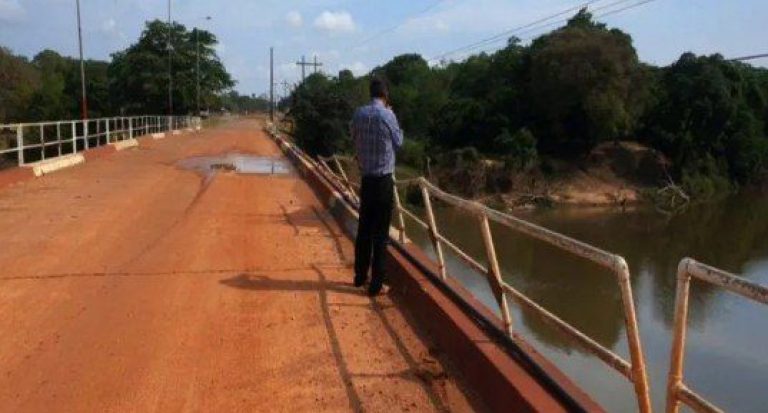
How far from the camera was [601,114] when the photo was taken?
5525 cm

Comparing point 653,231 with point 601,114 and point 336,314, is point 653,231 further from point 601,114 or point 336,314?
point 336,314

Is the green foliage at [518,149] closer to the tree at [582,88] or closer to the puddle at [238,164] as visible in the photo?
the tree at [582,88]

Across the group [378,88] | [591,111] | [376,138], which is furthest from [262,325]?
[591,111]

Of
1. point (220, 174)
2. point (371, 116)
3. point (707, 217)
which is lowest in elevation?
point (707, 217)

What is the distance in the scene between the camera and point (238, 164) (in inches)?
855

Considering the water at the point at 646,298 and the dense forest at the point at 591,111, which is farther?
the dense forest at the point at 591,111

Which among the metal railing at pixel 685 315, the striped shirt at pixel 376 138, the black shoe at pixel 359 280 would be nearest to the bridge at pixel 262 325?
the metal railing at pixel 685 315

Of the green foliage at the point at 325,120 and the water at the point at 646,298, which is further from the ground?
the green foliage at the point at 325,120

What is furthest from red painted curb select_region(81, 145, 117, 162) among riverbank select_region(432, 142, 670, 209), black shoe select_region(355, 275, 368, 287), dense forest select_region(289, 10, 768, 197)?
riverbank select_region(432, 142, 670, 209)

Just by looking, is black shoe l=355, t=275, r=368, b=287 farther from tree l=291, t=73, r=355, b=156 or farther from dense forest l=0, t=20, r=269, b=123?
dense forest l=0, t=20, r=269, b=123

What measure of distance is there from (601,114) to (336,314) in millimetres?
52487

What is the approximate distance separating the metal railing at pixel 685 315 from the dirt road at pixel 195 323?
4.63 feet

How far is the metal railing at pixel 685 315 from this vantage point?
269 cm

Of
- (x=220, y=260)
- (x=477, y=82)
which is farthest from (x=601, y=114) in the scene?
(x=220, y=260)
